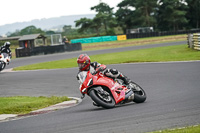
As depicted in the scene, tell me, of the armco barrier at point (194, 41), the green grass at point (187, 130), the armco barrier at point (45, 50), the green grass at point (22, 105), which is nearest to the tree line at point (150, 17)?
the armco barrier at point (45, 50)

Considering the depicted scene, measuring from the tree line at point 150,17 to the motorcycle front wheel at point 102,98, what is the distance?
69105 mm

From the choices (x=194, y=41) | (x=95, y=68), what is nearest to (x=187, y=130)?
(x=95, y=68)

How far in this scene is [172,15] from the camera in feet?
267

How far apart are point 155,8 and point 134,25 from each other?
699cm

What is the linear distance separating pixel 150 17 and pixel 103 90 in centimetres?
8037

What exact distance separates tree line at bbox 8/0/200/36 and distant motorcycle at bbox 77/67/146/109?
6882cm

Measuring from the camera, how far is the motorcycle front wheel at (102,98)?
8.20 meters

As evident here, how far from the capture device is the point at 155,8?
9056 centimetres

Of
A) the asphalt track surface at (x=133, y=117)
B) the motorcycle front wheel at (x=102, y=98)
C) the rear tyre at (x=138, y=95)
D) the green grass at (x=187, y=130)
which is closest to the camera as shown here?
the green grass at (x=187, y=130)

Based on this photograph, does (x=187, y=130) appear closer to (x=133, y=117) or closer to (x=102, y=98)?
(x=133, y=117)

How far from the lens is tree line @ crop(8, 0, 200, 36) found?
8206 centimetres

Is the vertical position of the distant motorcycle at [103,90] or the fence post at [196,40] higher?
the fence post at [196,40]

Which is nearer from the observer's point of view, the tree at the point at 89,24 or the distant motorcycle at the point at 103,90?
the distant motorcycle at the point at 103,90

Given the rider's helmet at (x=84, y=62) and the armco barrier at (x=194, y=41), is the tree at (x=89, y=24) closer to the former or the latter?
the armco barrier at (x=194, y=41)
